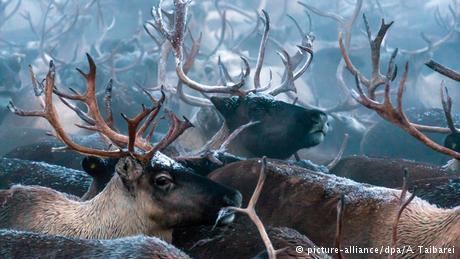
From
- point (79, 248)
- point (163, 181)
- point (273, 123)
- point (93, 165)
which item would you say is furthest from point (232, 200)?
point (273, 123)

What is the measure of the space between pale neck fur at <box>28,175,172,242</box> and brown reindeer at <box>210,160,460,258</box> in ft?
2.29

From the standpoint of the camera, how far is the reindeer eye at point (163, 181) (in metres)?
2.92

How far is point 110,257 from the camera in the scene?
2121 millimetres

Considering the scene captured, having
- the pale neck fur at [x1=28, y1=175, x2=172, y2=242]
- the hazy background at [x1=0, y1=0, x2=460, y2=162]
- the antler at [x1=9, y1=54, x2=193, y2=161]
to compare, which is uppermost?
the antler at [x1=9, y1=54, x2=193, y2=161]

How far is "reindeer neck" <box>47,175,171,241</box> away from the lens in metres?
2.92

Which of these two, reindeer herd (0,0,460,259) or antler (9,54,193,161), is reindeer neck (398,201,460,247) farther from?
antler (9,54,193,161)

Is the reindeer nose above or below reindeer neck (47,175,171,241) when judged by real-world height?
above

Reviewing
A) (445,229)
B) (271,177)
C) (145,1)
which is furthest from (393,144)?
(145,1)

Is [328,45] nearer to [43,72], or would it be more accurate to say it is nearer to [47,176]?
[43,72]

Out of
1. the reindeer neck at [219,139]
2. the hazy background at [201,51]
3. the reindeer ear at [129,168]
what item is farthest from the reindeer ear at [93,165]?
the hazy background at [201,51]

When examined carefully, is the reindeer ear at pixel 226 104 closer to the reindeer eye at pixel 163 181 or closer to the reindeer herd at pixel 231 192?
the reindeer herd at pixel 231 192

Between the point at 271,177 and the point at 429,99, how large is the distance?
9.51 metres

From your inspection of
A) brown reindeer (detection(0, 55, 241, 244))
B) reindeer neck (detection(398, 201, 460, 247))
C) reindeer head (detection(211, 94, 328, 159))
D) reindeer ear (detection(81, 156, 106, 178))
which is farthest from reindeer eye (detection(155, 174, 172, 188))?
reindeer head (detection(211, 94, 328, 159))

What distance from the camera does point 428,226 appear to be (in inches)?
108
